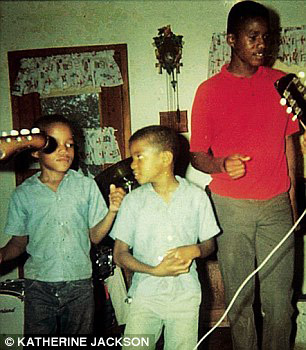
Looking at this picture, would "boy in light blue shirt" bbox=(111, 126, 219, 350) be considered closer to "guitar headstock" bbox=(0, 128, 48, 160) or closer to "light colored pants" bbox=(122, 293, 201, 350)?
"light colored pants" bbox=(122, 293, 201, 350)

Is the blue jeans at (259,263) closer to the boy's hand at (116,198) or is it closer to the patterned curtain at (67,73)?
the boy's hand at (116,198)

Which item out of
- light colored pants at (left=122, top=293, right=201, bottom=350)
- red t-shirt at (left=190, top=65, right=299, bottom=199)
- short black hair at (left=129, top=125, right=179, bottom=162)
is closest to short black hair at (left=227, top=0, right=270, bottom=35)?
red t-shirt at (left=190, top=65, right=299, bottom=199)

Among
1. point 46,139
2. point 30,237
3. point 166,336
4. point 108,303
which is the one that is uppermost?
point 46,139

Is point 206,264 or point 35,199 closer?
point 35,199

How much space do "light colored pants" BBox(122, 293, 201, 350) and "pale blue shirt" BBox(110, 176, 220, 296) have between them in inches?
1.3

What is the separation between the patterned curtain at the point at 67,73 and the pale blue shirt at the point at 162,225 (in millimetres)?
1053

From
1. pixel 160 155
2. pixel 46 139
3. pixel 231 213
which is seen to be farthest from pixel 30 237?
pixel 231 213

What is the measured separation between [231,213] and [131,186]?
1.36 ft

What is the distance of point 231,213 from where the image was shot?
1.14 meters

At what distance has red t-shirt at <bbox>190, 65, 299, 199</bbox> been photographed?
1.13 metres

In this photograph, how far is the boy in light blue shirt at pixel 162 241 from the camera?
0.99 meters

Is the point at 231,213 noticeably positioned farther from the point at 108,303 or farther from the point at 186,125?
the point at 186,125

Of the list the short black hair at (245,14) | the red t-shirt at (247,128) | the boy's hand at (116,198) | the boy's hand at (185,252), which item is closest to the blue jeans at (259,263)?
the red t-shirt at (247,128)

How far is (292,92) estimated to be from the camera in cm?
106
